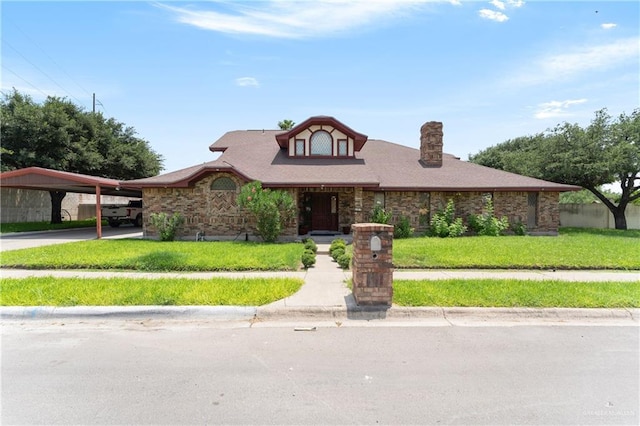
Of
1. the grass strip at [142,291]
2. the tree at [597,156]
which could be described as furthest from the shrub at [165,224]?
the tree at [597,156]

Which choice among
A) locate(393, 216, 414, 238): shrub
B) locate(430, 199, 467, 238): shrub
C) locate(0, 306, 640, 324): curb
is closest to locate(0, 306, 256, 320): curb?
locate(0, 306, 640, 324): curb

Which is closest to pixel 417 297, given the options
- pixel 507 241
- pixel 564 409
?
pixel 564 409

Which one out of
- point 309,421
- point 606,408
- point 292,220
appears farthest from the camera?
point 292,220

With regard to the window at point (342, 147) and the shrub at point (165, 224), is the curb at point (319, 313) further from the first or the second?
the window at point (342, 147)

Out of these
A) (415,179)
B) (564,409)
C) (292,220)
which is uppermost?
(415,179)

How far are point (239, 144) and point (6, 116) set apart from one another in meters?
14.8

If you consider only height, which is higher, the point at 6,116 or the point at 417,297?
the point at 6,116

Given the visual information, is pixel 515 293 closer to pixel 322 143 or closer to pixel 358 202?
pixel 358 202

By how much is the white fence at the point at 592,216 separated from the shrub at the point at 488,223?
1059cm

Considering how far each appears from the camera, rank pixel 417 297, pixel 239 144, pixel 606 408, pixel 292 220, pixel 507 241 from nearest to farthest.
A: pixel 606 408, pixel 417 297, pixel 507 241, pixel 292 220, pixel 239 144

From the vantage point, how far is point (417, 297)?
614 cm

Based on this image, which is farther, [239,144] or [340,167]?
[239,144]

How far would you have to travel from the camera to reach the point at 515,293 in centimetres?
642

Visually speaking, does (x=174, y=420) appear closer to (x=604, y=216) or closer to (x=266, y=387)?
(x=266, y=387)
